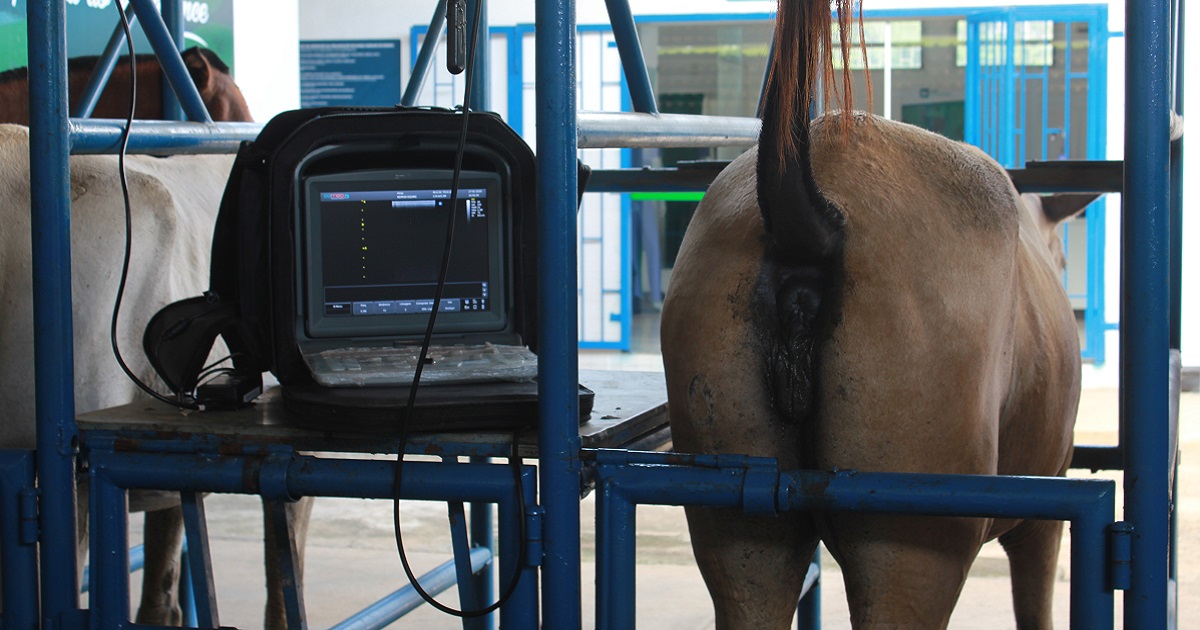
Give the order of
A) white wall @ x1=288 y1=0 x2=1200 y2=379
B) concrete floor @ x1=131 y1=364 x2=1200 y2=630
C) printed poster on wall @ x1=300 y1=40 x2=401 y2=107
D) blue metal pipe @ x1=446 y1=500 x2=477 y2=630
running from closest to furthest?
blue metal pipe @ x1=446 y1=500 x2=477 y2=630 → concrete floor @ x1=131 y1=364 x2=1200 y2=630 → white wall @ x1=288 y1=0 x2=1200 y2=379 → printed poster on wall @ x1=300 y1=40 x2=401 y2=107

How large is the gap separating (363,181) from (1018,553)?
1685 millimetres

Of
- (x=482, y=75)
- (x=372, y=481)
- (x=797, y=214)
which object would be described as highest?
(x=482, y=75)

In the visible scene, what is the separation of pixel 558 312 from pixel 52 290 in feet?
2.51

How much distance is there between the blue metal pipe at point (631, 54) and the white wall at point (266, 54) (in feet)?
11.8

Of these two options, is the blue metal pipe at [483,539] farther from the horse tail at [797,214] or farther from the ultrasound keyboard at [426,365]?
the horse tail at [797,214]

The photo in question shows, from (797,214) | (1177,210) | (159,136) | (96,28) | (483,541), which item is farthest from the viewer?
(96,28)

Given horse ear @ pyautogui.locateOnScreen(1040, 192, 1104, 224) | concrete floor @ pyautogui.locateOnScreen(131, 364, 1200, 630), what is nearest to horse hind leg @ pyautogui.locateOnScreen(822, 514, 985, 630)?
horse ear @ pyautogui.locateOnScreen(1040, 192, 1104, 224)

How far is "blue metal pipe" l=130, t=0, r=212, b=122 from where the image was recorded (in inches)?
105

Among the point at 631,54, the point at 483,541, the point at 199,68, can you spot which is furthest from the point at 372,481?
the point at 199,68

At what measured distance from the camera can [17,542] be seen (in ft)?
5.62

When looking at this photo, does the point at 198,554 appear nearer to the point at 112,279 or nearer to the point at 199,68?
the point at 112,279

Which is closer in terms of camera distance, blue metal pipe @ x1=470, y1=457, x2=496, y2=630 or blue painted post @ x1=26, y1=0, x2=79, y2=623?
blue painted post @ x1=26, y1=0, x2=79, y2=623

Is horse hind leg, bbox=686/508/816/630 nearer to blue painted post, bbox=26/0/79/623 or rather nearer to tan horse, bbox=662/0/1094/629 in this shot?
tan horse, bbox=662/0/1094/629

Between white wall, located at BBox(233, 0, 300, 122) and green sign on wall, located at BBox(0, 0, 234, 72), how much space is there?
0.54 feet
